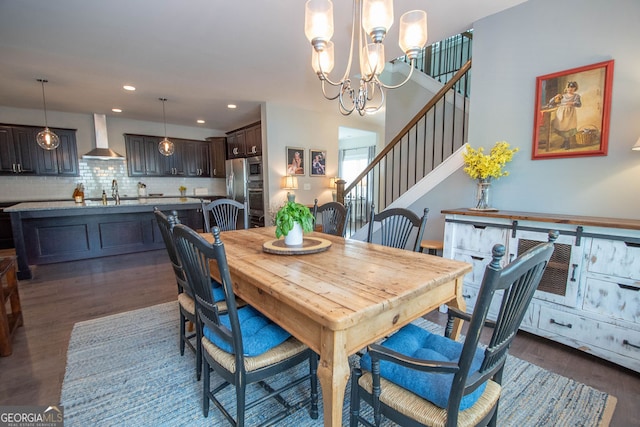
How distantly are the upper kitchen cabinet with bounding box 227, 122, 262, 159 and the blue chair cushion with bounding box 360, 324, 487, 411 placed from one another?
516 centimetres

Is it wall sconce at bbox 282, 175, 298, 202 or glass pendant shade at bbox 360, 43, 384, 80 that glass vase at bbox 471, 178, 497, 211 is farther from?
wall sconce at bbox 282, 175, 298, 202

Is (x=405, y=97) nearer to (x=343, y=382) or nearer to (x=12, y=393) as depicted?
(x=343, y=382)

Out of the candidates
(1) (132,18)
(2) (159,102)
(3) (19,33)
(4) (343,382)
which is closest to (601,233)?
(4) (343,382)

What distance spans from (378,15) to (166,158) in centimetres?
664

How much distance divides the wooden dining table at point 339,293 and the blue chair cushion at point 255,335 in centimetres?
13

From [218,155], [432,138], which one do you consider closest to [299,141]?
[432,138]

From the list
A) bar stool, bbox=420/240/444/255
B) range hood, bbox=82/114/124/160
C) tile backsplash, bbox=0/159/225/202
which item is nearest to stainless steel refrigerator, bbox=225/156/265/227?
tile backsplash, bbox=0/159/225/202

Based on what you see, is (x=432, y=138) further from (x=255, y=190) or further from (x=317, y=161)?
(x=255, y=190)

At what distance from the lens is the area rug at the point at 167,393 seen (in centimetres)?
147

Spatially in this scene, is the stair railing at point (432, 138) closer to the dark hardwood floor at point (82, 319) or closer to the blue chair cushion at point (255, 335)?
the dark hardwood floor at point (82, 319)

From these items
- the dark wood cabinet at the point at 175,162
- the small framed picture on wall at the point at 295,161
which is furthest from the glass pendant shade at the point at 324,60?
the dark wood cabinet at the point at 175,162

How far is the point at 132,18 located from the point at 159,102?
2916 millimetres

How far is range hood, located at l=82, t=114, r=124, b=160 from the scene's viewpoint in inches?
231

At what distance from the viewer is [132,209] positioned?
15.5 ft
